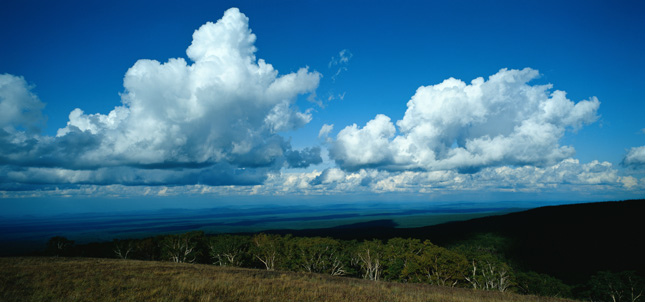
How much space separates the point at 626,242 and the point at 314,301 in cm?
22808

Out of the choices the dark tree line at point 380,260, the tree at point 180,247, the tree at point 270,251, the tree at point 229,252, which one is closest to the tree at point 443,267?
the dark tree line at point 380,260

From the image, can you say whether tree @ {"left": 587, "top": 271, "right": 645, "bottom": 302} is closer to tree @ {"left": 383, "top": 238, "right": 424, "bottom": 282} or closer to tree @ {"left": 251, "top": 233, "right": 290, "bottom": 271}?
tree @ {"left": 383, "top": 238, "right": 424, "bottom": 282}

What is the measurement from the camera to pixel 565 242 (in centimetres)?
18288

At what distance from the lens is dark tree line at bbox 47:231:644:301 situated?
60.2 m

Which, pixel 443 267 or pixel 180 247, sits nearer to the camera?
pixel 443 267

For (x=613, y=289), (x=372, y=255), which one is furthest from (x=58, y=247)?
(x=613, y=289)

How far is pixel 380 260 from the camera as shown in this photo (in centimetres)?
7025

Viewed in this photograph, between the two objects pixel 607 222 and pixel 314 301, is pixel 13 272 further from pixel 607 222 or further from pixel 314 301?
pixel 607 222

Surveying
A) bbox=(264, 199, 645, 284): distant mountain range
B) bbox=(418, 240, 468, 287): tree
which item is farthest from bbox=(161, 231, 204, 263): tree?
bbox=(264, 199, 645, 284): distant mountain range

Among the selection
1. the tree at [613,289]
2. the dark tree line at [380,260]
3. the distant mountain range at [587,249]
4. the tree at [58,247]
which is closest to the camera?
the dark tree line at [380,260]

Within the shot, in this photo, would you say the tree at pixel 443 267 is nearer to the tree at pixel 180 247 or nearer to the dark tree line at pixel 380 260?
the dark tree line at pixel 380 260

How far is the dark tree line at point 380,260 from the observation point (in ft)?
197

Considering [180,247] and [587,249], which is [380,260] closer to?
[180,247]

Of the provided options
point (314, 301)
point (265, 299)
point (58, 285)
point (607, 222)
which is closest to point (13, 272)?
point (58, 285)
